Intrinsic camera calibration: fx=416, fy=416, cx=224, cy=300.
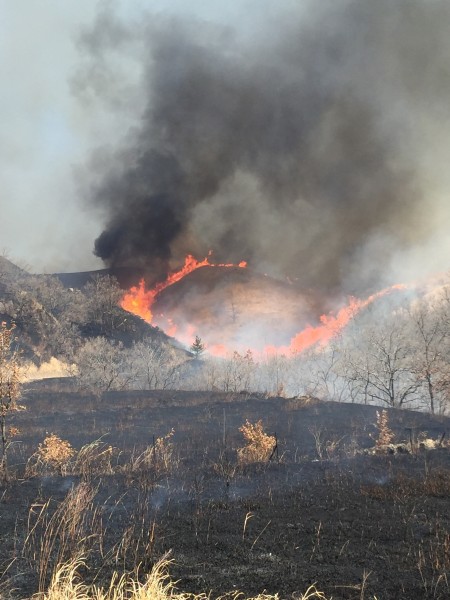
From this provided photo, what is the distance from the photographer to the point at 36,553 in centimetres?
644

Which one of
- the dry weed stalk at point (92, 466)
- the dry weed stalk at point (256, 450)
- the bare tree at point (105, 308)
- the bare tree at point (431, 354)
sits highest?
the bare tree at point (105, 308)

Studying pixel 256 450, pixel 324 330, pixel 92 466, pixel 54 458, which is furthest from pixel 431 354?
pixel 324 330

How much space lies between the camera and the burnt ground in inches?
224

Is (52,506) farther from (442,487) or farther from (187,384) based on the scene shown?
(187,384)

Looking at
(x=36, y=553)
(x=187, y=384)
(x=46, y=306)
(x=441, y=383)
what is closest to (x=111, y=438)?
(x=36, y=553)

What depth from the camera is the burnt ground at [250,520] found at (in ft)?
18.7

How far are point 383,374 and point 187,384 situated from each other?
25.0 meters

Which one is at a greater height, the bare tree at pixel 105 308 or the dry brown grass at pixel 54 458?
the bare tree at pixel 105 308

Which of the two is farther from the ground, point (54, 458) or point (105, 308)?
point (105, 308)

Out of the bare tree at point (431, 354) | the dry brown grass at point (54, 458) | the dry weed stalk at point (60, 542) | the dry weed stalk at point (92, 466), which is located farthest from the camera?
the bare tree at point (431, 354)

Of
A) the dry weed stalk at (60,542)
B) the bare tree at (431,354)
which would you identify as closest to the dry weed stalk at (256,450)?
the dry weed stalk at (60,542)

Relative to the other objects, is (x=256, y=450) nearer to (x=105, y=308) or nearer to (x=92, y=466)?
(x=92, y=466)

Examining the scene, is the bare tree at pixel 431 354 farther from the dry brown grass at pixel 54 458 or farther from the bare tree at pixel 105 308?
the bare tree at pixel 105 308

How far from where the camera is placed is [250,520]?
822 centimetres
